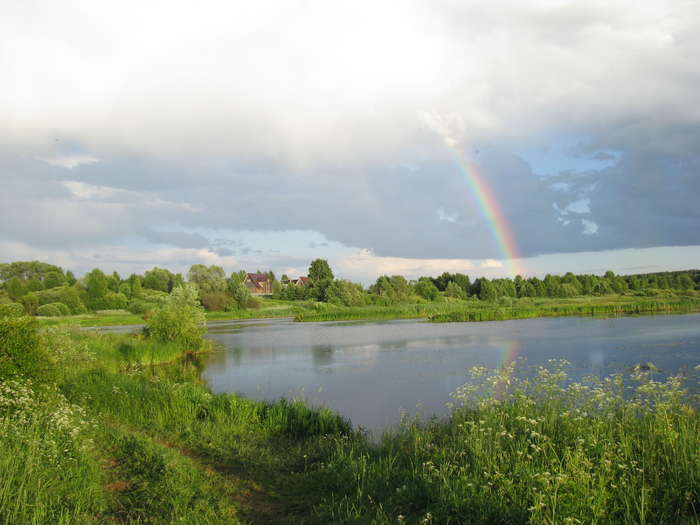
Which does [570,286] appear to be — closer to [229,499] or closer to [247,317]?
[247,317]

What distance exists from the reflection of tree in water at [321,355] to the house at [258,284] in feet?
284

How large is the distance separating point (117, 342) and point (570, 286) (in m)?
76.6

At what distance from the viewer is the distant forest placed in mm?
68250

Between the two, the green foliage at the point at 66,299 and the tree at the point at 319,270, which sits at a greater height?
the tree at the point at 319,270

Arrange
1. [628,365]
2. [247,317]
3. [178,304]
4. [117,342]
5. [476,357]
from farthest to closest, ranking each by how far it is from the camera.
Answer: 1. [247,317]
2. [178,304]
3. [117,342]
4. [476,357]
5. [628,365]

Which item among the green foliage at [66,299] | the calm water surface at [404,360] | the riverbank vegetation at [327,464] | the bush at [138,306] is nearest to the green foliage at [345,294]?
the bush at [138,306]

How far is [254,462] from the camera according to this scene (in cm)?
708

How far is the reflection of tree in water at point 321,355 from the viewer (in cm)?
2141

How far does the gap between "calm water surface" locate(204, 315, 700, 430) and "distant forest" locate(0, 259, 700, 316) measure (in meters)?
37.7

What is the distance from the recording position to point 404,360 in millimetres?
20516

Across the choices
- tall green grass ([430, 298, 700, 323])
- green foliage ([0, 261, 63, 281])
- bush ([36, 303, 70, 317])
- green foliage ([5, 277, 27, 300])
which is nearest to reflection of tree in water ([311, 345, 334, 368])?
tall green grass ([430, 298, 700, 323])

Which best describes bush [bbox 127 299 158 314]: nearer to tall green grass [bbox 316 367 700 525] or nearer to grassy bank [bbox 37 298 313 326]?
grassy bank [bbox 37 298 313 326]

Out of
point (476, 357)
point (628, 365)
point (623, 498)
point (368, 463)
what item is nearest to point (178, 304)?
point (476, 357)

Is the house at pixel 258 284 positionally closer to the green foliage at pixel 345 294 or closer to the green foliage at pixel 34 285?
the green foliage at pixel 345 294
